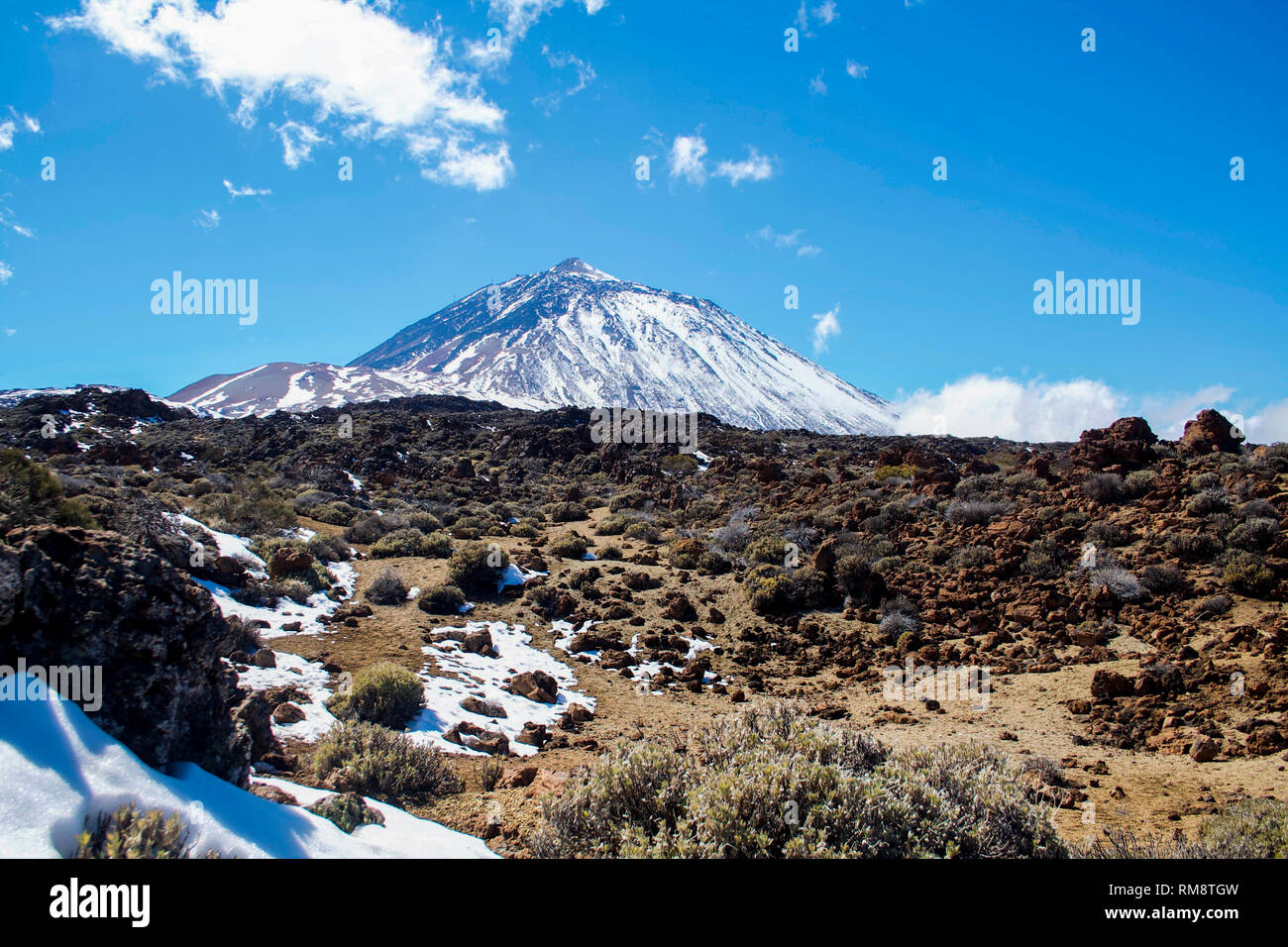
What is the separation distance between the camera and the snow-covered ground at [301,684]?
15.2ft

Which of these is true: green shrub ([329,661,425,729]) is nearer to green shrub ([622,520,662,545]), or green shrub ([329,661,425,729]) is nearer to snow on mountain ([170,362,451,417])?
green shrub ([622,520,662,545])

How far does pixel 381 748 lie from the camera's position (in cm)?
420

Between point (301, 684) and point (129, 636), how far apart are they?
2888 mm

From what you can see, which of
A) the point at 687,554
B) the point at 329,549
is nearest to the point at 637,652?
the point at 687,554

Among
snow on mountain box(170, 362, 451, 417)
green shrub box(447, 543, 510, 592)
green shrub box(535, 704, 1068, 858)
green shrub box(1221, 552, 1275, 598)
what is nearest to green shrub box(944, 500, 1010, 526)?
green shrub box(1221, 552, 1275, 598)

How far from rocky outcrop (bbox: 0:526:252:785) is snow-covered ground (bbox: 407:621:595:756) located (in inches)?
84.7

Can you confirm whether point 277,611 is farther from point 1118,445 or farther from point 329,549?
point 1118,445

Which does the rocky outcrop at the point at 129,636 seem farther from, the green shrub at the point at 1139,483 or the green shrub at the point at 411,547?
the green shrub at the point at 1139,483

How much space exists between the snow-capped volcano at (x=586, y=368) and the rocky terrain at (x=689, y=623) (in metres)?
59.0

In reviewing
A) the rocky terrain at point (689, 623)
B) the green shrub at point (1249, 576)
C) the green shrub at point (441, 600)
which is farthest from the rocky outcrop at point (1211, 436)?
the green shrub at point (441, 600)

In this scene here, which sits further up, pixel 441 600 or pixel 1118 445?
pixel 1118 445

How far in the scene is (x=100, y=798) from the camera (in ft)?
7.08
